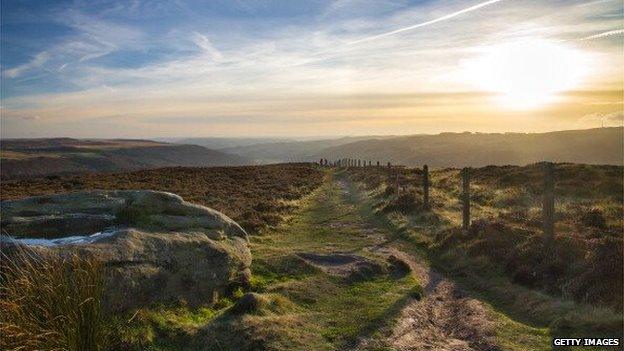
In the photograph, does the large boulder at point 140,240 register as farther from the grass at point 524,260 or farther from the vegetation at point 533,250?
the vegetation at point 533,250

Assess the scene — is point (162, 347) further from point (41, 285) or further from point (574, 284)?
point (574, 284)

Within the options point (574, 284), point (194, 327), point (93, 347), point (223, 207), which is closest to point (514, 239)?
point (574, 284)

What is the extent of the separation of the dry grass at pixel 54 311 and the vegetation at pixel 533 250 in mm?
8206

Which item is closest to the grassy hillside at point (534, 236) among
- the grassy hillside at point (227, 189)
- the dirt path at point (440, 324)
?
the dirt path at point (440, 324)

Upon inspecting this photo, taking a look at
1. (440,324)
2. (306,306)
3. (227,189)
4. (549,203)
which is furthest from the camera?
(227,189)

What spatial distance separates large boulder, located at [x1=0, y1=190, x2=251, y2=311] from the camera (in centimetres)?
884

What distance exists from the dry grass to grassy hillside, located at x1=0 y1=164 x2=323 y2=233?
1121 cm

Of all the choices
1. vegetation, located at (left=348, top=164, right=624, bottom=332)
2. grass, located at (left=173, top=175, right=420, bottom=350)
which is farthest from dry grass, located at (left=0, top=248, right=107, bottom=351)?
vegetation, located at (left=348, top=164, right=624, bottom=332)

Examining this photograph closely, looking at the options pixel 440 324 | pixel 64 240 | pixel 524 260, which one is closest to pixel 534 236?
pixel 524 260

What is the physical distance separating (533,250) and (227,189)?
26760 mm

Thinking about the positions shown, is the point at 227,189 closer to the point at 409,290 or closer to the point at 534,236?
the point at 534,236

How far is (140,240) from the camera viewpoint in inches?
385

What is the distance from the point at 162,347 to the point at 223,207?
56.1 ft

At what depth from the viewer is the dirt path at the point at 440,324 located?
27.1ft
